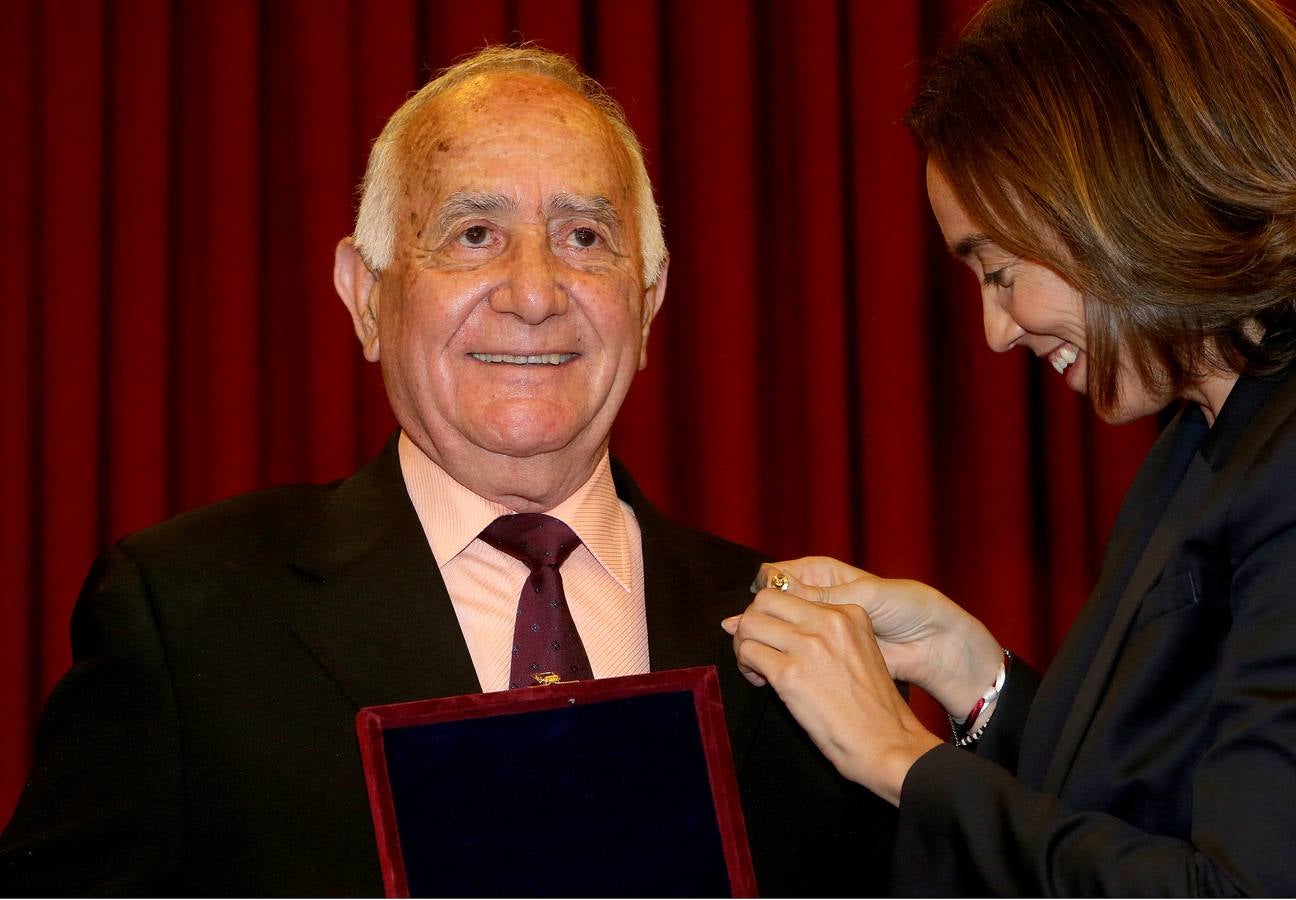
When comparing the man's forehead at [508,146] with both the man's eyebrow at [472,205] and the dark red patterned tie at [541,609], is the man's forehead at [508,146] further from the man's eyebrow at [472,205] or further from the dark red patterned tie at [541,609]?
the dark red patterned tie at [541,609]

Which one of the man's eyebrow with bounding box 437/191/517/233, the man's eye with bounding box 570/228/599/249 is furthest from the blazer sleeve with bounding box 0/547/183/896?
the man's eye with bounding box 570/228/599/249

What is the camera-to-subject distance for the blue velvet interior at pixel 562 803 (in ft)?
3.96

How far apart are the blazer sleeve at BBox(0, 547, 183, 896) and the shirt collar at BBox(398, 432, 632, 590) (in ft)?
1.23

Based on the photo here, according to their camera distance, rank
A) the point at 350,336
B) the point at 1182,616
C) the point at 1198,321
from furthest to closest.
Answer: the point at 350,336
the point at 1198,321
the point at 1182,616

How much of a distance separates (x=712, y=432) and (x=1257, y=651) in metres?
1.69

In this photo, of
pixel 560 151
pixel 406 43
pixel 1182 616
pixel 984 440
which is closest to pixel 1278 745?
pixel 1182 616

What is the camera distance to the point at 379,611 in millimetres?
1653

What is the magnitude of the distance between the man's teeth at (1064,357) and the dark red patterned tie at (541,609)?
629mm

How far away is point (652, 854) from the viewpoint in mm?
1266

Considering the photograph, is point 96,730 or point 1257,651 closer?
point 1257,651

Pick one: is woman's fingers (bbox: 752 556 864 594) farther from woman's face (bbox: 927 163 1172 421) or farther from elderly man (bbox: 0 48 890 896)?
woman's face (bbox: 927 163 1172 421)

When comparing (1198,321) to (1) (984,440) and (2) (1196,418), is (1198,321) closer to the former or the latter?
(2) (1196,418)

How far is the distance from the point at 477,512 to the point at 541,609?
0.63ft

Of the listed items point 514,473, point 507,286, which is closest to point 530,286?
point 507,286
